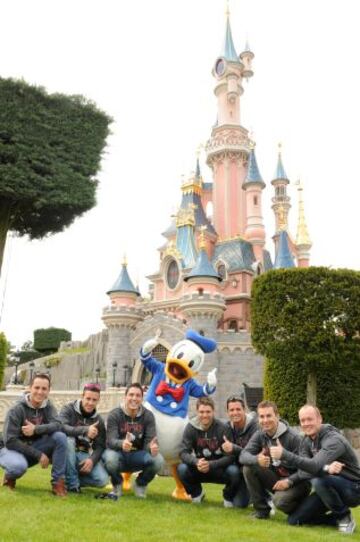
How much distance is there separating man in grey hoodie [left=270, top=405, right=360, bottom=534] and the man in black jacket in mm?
880

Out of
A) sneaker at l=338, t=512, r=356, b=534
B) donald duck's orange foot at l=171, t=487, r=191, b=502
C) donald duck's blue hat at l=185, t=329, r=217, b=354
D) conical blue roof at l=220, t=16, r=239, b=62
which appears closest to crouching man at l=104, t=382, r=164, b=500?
donald duck's orange foot at l=171, t=487, r=191, b=502

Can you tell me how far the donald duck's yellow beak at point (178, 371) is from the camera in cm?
743

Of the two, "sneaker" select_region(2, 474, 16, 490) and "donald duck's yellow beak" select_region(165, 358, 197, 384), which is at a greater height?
"donald duck's yellow beak" select_region(165, 358, 197, 384)

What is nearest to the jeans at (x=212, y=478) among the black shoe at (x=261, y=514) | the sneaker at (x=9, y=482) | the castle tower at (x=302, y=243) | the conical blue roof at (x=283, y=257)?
the black shoe at (x=261, y=514)

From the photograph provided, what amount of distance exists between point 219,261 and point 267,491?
27.9m

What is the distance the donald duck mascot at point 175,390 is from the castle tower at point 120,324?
68.1ft

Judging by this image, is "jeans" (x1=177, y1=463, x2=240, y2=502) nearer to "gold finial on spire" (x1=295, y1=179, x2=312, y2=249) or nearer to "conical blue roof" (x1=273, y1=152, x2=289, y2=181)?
"gold finial on spire" (x1=295, y1=179, x2=312, y2=249)

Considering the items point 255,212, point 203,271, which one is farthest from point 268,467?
point 255,212

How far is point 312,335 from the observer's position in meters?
16.4

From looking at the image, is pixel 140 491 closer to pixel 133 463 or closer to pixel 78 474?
pixel 133 463

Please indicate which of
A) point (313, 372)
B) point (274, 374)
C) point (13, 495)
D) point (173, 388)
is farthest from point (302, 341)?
point (13, 495)

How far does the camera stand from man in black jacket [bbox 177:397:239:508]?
5688 mm

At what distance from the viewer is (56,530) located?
4.05m

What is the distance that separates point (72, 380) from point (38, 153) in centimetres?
2008
